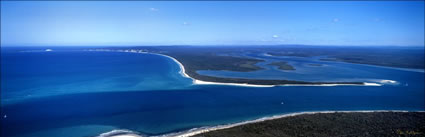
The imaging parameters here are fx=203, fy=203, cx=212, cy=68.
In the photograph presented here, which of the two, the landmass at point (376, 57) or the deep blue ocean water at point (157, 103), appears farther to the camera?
the landmass at point (376, 57)

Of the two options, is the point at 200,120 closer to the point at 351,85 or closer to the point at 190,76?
the point at 190,76

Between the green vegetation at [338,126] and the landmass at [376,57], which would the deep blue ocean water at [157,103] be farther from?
the landmass at [376,57]

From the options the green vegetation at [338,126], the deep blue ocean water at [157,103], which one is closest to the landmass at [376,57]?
the deep blue ocean water at [157,103]

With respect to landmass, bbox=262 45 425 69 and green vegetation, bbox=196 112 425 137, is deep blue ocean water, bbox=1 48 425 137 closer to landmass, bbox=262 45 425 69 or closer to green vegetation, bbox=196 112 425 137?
green vegetation, bbox=196 112 425 137

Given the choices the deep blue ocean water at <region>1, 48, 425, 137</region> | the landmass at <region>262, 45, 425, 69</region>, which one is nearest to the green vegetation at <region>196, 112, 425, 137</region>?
the deep blue ocean water at <region>1, 48, 425, 137</region>

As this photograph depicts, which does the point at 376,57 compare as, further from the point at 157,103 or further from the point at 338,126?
the point at 157,103

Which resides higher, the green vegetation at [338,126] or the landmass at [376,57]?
the landmass at [376,57]

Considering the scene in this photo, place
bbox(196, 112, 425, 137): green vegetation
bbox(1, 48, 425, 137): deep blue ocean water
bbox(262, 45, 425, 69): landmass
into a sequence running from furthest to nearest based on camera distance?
bbox(262, 45, 425, 69): landmass, bbox(1, 48, 425, 137): deep blue ocean water, bbox(196, 112, 425, 137): green vegetation

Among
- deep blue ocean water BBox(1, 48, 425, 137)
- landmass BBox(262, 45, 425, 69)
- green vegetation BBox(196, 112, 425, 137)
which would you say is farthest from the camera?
landmass BBox(262, 45, 425, 69)

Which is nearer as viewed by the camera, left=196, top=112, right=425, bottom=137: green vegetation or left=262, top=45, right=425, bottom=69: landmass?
left=196, top=112, right=425, bottom=137: green vegetation

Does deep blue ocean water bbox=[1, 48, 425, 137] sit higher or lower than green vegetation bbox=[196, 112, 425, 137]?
higher
